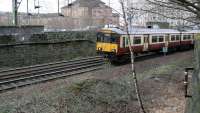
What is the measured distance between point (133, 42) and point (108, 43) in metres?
1.77

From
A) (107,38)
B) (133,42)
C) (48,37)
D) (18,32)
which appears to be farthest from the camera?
(48,37)

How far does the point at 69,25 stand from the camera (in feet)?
152

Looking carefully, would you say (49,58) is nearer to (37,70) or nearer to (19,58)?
(19,58)

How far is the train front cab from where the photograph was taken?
79.0 feet

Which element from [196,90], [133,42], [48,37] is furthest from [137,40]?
[196,90]

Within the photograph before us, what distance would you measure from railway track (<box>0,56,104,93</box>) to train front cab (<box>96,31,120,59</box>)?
100cm

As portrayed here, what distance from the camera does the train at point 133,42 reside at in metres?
24.1

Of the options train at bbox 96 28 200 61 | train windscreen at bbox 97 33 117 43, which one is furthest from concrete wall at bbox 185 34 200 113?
train windscreen at bbox 97 33 117 43

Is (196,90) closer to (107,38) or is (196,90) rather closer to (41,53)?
(107,38)

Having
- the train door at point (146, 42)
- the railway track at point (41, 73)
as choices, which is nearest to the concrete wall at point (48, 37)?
the railway track at point (41, 73)

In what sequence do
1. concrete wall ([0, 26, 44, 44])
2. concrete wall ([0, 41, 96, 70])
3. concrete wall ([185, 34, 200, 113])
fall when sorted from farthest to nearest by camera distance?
concrete wall ([0, 26, 44, 44]), concrete wall ([0, 41, 96, 70]), concrete wall ([185, 34, 200, 113])

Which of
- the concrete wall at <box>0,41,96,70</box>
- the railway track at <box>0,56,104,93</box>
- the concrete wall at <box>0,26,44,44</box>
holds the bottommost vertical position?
the railway track at <box>0,56,104,93</box>

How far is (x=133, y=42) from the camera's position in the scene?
82.2 ft

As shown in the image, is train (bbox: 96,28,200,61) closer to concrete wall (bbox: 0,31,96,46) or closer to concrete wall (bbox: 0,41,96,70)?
concrete wall (bbox: 0,41,96,70)
